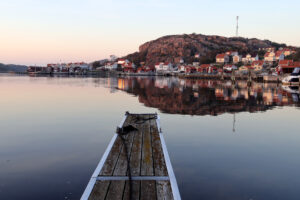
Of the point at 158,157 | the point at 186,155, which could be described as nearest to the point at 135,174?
the point at 158,157

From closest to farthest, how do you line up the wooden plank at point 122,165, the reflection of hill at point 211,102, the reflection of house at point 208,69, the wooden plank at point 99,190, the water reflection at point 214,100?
the wooden plank at point 99,190 < the wooden plank at point 122,165 < the reflection of hill at point 211,102 < the water reflection at point 214,100 < the reflection of house at point 208,69

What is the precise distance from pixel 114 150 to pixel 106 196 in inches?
130

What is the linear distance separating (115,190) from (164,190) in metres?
1.12

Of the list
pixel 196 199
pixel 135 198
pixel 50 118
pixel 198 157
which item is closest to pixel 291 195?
pixel 196 199

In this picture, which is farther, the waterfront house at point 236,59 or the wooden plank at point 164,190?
the waterfront house at point 236,59

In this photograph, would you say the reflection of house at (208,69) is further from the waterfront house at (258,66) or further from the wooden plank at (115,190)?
the wooden plank at (115,190)

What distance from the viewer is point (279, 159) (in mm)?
10367

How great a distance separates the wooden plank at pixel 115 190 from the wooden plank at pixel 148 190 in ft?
1.56

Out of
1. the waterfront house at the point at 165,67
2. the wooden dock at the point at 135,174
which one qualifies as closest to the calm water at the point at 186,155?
the wooden dock at the point at 135,174

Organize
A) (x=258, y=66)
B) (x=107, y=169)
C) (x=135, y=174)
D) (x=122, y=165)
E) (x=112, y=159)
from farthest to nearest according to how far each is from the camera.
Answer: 1. (x=258, y=66)
2. (x=112, y=159)
3. (x=122, y=165)
4. (x=107, y=169)
5. (x=135, y=174)

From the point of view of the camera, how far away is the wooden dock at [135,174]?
5337 millimetres

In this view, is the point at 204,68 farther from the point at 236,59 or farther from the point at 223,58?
the point at 236,59

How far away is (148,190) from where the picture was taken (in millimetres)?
5543

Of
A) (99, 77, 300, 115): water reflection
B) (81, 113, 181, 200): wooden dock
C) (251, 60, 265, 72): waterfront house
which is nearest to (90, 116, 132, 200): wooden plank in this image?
(81, 113, 181, 200): wooden dock
